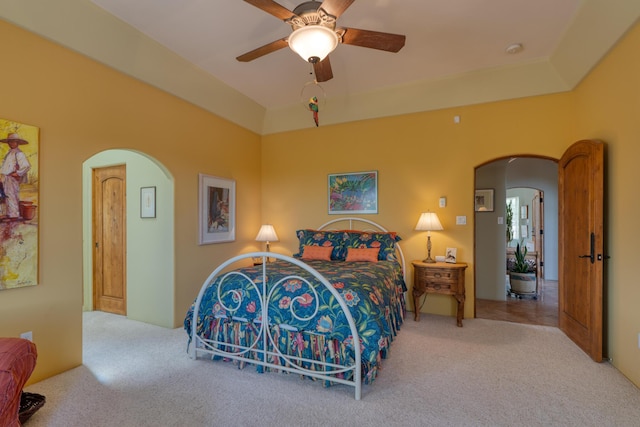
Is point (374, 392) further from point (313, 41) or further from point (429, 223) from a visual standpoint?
point (313, 41)

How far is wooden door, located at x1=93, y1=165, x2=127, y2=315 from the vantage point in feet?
13.8

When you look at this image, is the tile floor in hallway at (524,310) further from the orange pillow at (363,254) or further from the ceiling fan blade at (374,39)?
the ceiling fan blade at (374,39)

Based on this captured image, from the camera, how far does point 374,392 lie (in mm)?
2234

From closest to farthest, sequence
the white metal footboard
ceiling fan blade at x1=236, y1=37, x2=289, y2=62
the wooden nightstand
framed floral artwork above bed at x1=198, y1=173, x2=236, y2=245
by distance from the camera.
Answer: the white metal footboard < ceiling fan blade at x1=236, y1=37, x2=289, y2=62 < the wooden nightstand < framed floral artwork above bed at x1=198, y1=173, x2=236, y2=245

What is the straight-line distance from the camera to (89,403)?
213 cm

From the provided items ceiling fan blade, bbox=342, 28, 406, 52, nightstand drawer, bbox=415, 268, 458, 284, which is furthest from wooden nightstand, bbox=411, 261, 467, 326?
ceiling fan blade, bbox=342, 28, 406, 52

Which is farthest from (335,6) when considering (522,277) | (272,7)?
(522,277)

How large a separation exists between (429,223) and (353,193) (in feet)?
3.98

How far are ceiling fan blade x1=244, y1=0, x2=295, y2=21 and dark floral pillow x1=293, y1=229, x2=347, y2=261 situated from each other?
2678 mm

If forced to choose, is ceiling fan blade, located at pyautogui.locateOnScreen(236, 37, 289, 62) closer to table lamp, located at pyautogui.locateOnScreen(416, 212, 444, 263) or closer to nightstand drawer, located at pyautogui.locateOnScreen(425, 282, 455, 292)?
table lamp, located at pyautogui.locateOnScreen(416, 212, 444, 263)

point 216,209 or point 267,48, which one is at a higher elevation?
point 267,48

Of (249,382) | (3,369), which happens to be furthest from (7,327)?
(249,382)

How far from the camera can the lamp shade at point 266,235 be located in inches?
188

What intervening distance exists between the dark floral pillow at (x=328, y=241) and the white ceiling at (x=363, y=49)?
6.08 feet
